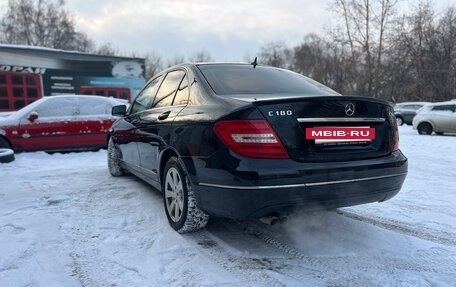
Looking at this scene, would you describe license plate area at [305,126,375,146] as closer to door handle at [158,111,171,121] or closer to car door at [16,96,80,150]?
door handle at [158,111,171,121]

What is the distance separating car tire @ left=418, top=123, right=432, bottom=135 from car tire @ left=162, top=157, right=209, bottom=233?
1611 cm

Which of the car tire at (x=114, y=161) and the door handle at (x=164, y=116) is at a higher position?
the door handle at (x=164, y=116)

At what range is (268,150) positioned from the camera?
2.80 metres

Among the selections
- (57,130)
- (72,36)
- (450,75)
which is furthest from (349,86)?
(57,130)

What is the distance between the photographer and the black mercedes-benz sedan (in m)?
2.80

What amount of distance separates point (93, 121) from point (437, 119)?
1426 centimetres

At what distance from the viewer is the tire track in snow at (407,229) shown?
11.5 ft

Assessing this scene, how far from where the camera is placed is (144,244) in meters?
3.43

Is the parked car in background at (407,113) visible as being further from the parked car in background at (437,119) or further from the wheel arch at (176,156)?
the wheel arch at (176,156)

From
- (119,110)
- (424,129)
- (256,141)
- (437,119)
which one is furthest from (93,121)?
(437,119)

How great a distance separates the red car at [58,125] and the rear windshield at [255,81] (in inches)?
242

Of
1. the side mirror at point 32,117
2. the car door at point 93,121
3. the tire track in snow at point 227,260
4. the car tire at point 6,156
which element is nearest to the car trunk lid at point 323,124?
the tire track in snow at point 227,260

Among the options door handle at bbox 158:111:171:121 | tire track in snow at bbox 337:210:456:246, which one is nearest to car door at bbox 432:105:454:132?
tire track in snow at bbox 337:210:456:246

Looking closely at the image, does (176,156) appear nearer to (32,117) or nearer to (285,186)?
(285,186)
